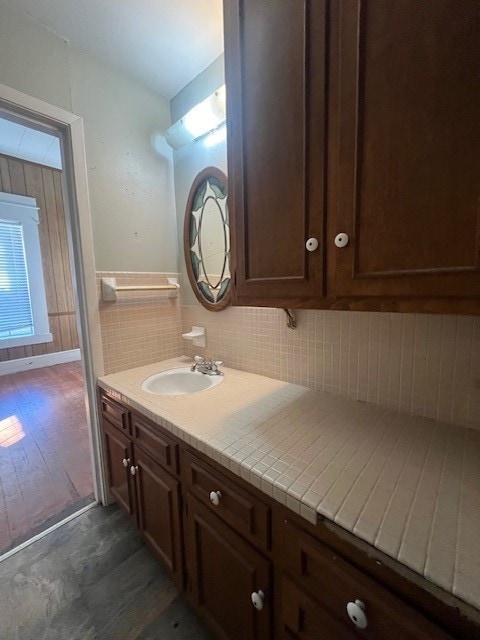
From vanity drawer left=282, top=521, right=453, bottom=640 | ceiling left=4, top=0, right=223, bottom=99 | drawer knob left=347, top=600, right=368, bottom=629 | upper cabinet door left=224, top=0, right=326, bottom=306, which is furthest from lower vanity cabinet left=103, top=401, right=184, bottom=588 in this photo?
ceiling left=4, top=0, right=223, bottom=99

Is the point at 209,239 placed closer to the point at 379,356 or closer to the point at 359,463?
the point at 379,356

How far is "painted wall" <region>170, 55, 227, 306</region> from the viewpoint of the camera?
1.44 m

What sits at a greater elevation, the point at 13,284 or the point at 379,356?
the point at 13,284

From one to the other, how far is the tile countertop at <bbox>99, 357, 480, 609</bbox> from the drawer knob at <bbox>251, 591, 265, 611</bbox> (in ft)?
1.06

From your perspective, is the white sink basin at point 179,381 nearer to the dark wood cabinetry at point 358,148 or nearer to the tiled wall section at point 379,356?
the tiled wall section at point 379,356

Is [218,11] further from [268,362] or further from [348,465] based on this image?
[348,465]

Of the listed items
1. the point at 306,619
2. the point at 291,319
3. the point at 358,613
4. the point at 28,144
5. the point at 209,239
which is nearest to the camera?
the point at 358,613

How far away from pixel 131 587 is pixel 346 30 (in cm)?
210

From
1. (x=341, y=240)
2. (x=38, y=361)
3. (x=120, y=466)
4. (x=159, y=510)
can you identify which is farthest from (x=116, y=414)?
(x=38, y=361)

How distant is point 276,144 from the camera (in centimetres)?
79

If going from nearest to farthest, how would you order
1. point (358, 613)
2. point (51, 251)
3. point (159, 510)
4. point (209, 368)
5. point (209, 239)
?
point (358, 613) → point (159, 510) → point (209, 368) → point (209, 239) → point (51, 251)

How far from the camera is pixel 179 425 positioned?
35.9 inches

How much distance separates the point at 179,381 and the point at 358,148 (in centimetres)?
136

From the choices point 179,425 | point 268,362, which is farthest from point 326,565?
point 268,362
